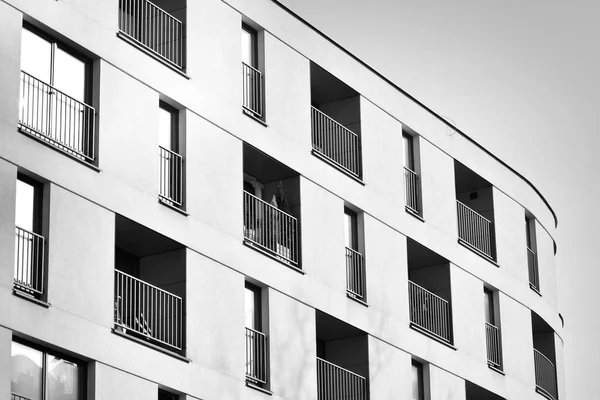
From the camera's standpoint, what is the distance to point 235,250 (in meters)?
37.6

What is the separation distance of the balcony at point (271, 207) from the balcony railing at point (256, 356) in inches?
84.2

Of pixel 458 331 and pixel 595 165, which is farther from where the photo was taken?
pixel 595 165

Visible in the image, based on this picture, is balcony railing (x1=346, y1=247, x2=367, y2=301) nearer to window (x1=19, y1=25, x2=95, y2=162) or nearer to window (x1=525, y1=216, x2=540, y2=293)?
window (x1=19, y1=25, x2=95, y2=162)

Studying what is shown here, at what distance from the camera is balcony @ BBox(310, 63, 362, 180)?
4338 centimetres

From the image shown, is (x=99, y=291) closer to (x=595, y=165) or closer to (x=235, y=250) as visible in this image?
(x=235, y=250)

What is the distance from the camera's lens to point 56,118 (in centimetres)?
3356

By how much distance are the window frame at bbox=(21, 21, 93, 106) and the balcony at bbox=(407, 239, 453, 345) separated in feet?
45.1

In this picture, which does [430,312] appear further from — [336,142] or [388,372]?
[336,142]

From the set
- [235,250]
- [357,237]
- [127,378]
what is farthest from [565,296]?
[127,378]

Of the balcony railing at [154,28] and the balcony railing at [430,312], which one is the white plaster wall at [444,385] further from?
the balcony railing at [154,28]

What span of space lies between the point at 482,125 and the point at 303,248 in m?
34.8

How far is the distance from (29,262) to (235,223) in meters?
7.39

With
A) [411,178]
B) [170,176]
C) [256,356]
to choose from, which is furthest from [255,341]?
[411,178]

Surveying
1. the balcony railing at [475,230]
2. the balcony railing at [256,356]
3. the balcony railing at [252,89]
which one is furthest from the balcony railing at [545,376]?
the balcony railing at [252,89]
